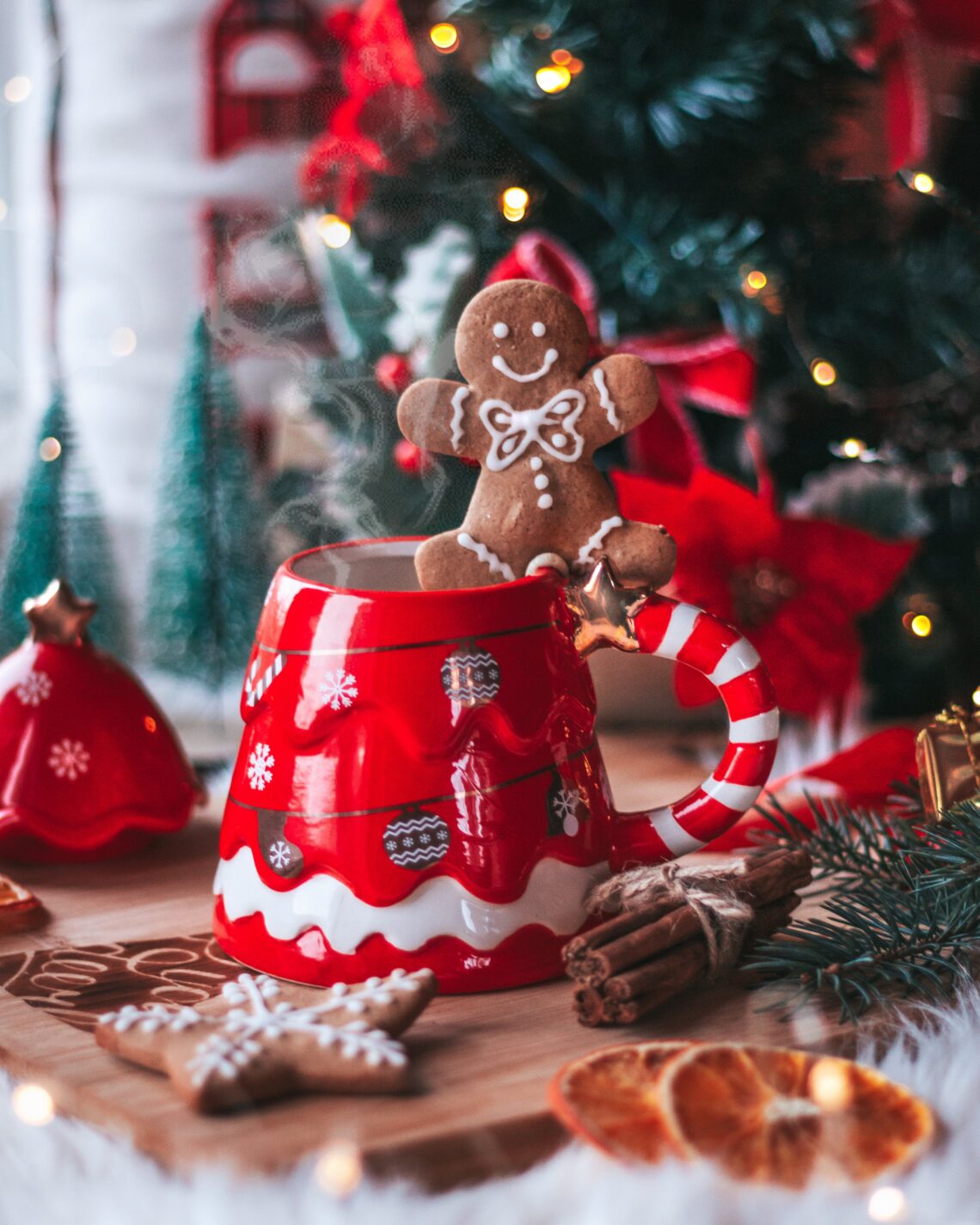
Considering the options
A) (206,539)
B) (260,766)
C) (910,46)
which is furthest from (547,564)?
(910,46)

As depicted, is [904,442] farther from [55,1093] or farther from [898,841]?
[55,1093]

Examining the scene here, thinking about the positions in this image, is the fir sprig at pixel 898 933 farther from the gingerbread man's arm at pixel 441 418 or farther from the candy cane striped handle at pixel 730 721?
the gingerbread man's arm at pixel 441 418

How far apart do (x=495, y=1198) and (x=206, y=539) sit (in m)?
0.71

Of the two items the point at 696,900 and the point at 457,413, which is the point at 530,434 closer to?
the point at 457,413

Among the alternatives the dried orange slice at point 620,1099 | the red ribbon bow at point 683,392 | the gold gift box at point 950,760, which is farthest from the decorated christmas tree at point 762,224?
the dried orange slice at point 620,1099

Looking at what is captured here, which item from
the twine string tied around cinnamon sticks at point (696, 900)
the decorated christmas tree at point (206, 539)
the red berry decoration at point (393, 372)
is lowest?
the decorated christmas tree at point (206, 539)

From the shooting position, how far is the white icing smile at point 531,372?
0.60 m

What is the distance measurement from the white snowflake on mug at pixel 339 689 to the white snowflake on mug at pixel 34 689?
0.27 m

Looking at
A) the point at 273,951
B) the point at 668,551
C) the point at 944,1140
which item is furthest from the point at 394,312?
the point at 944,1140

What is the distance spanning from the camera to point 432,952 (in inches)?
22.5

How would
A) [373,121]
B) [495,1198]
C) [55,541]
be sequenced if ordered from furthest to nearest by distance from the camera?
1. [55,541]
2. [373,121]
3. [495,1198]

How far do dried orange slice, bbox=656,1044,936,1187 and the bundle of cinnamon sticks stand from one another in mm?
46

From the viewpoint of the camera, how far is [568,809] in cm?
59

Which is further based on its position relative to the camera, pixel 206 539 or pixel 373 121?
pixel 206 539
